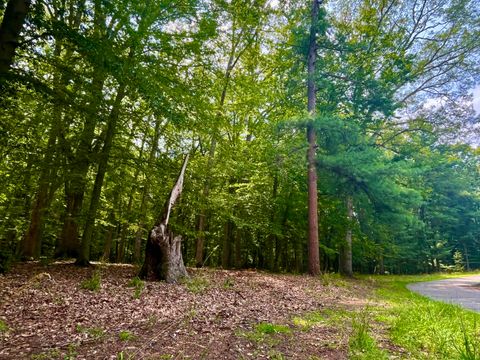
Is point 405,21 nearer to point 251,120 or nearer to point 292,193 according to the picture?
point 251,120

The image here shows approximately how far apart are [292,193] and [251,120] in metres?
4.53

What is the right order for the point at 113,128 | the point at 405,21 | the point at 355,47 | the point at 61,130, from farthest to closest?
1. the point at 405,21
2. the point at 355,47
3. the point at 61,130
4. the point at 113,128

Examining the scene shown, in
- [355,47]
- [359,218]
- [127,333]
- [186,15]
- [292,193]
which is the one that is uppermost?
[355,47]

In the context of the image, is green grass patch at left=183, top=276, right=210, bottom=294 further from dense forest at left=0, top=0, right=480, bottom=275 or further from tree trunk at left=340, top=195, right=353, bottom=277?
tree trunk at left=340, top=195, right=353, bottom=277

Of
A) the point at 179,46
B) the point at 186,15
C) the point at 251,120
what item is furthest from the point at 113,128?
the point at 251,120

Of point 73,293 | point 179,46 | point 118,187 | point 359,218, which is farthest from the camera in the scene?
point 359,218

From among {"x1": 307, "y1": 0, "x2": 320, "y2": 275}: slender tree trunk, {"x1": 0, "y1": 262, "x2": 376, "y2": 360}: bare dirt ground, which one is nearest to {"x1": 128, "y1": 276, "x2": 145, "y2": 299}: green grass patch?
{"x1": 0, "y1": 262, "x2": 376, "y2": 360}: bare dirt ground

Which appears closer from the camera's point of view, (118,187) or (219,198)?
(118,187)

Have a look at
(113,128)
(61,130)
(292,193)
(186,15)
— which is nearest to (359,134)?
(292,193)

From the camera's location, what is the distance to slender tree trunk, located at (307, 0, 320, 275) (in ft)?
38.1

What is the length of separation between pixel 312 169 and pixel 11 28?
1001cm

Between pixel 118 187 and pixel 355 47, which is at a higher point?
pixel 355 47

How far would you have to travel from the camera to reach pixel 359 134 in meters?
11.7

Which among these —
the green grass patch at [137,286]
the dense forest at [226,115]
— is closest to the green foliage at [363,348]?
the green grass patch at [137,286]
